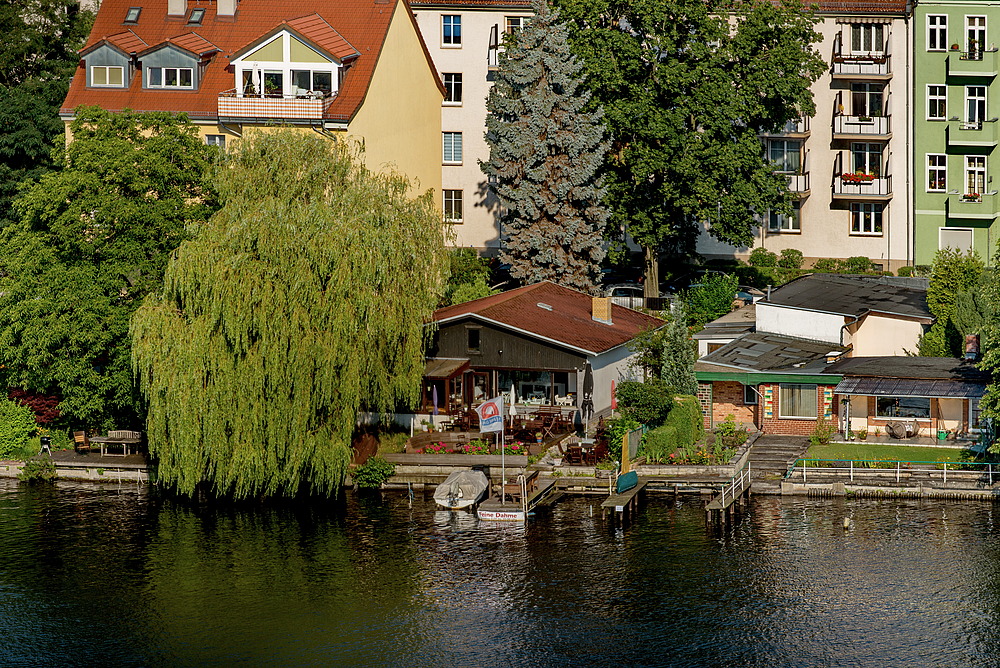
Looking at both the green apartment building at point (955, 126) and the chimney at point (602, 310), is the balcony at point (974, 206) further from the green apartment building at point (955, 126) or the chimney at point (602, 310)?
the chimney at point (602, 310)

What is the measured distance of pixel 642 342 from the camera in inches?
2190

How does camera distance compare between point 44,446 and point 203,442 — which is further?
point 44,446

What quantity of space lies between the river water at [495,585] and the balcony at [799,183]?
3494cm

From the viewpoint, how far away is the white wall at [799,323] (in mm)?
58312

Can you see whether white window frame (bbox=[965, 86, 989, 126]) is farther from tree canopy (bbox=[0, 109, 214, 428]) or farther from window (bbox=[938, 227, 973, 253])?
tree canopy (bbox=[0, 109, 214, 428])

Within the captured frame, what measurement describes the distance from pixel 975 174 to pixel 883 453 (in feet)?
110

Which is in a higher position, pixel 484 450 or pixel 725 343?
pixel 725 343

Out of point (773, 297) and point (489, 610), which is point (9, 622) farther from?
point (773, 297)

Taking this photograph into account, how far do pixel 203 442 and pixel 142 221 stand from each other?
11.8 m

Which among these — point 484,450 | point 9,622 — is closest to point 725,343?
point 484,450

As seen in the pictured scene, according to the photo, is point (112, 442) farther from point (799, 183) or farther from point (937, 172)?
point (937, 172)

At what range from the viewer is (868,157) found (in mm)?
79375

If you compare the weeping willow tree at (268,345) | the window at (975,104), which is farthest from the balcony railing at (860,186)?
the weeping willow tree at (268,345)

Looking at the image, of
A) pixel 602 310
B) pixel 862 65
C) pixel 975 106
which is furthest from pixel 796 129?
pixel 602 310
